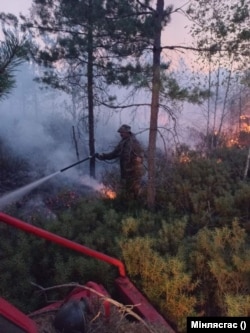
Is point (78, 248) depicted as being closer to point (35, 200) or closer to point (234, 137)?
point (35, 200)

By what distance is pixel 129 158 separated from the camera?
27.8 ft

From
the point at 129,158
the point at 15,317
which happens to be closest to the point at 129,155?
the point at 129,158

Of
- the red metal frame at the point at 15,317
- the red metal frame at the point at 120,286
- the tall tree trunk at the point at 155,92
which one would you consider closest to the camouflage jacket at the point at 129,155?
the tall tree trunk at the point at 155,92

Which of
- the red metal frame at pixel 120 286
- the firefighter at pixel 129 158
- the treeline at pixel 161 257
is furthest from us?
the firefighter at pixel 129 158

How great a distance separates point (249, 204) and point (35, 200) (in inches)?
306

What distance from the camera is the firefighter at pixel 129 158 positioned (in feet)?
27.3

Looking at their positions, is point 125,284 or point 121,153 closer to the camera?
point 125,284

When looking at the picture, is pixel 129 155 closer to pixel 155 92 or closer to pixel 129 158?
pixel 129 158

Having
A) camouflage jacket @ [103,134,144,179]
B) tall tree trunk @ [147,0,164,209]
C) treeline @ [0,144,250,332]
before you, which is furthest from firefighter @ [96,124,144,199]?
treeline @ [0,144,250,332]

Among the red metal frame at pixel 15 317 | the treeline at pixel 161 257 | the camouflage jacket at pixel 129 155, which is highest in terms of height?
the red metal frame at pixel 15 317

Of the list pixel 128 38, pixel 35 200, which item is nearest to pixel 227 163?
pixel 128 38

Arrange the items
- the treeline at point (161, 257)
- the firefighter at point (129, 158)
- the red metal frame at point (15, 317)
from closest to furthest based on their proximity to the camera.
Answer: the red metal frame at point (15, 317) < the treeline at point (161, 257) < the firefighter at point (129, 158)

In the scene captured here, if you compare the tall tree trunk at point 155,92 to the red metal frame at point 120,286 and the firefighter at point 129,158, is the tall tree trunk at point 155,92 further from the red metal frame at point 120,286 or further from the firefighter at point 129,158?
the red metal frame at point 120,286

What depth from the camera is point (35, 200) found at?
1216 cm
